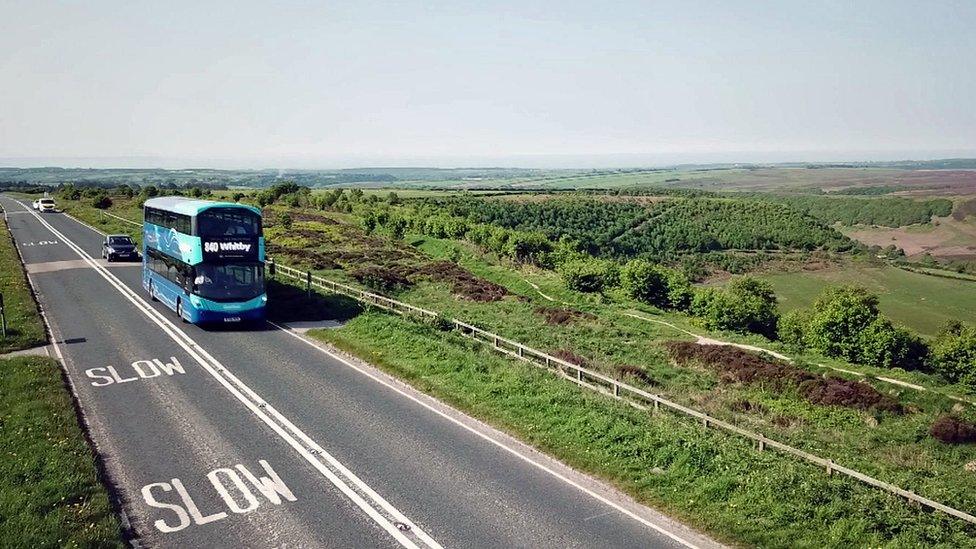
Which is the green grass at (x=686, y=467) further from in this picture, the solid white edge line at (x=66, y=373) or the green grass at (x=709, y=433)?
the solid white edge line at (x=66, y=373)

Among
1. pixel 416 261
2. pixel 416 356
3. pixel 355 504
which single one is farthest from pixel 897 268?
pixel 355 504

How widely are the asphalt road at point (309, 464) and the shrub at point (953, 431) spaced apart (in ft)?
54.4

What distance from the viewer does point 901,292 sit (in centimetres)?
8869

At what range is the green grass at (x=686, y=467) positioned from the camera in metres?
11.9

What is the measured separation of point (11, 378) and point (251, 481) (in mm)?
11462

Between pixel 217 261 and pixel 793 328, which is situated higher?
pixel 217 261

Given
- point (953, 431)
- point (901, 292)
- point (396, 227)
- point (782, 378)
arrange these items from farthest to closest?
1. point (396, 227)
2. point (901, 292)
3. point (782, 378)
4. point (953, 431)

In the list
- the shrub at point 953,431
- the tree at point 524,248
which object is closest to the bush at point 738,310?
the tree at point 524,248

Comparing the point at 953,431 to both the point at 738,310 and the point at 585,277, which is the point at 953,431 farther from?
the point at 585,277

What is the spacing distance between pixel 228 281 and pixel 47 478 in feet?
49.3

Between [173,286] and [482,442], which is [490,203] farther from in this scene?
[482,442]

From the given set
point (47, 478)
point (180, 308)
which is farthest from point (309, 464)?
point (180, 308)

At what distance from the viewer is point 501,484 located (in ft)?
45.6

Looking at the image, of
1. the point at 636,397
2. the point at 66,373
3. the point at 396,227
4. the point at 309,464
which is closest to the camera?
the point at 309,464
